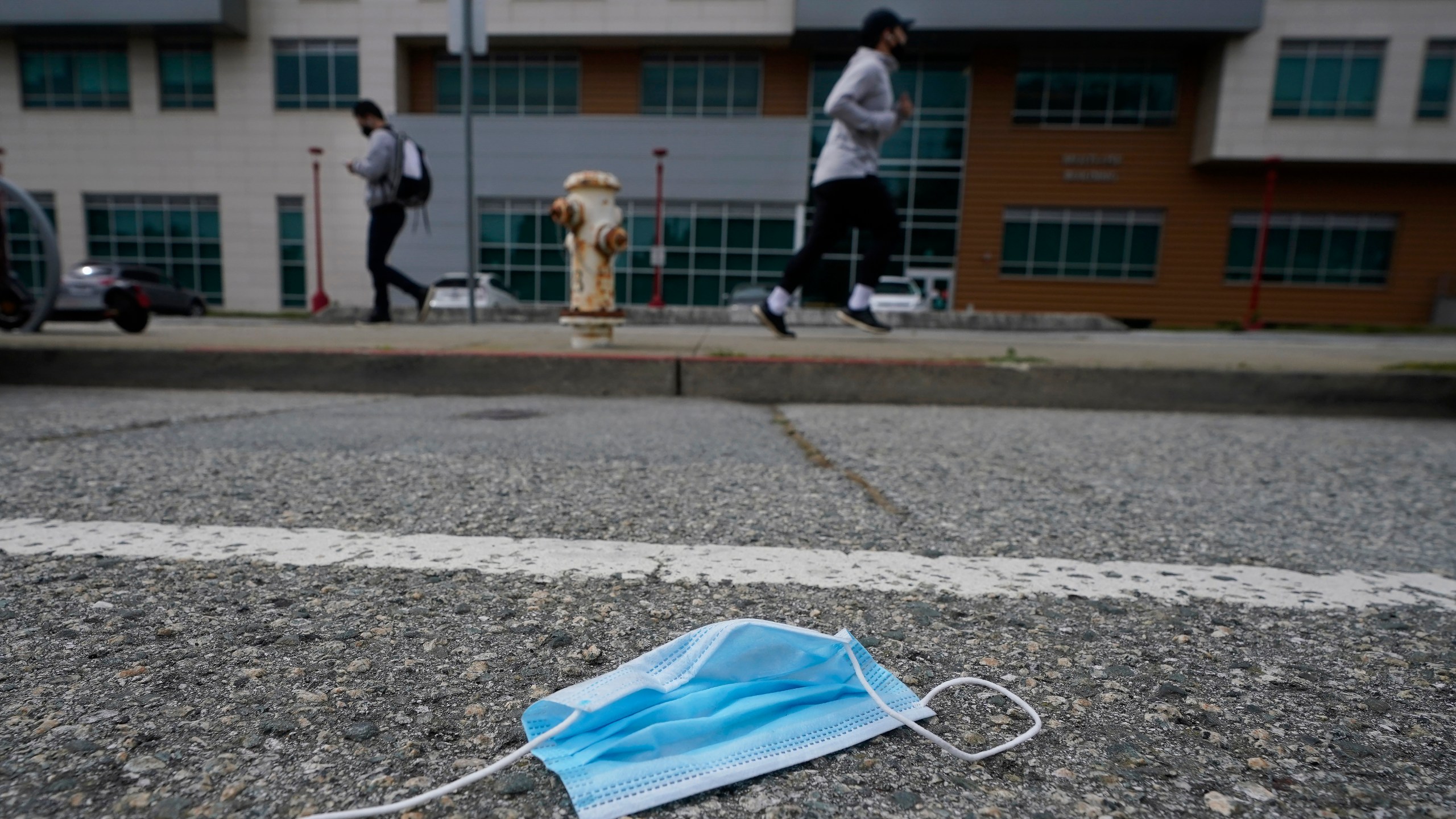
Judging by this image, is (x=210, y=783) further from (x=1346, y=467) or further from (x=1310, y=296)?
(x=1310, y=296)

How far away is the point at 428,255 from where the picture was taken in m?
24.9

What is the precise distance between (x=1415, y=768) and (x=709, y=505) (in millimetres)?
1465

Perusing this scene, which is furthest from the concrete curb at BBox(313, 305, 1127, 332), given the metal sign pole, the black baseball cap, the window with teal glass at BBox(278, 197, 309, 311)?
the window with teal glass at BBox(278, 197, 309, 311)

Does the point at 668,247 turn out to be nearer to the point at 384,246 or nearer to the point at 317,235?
the point at 317,235

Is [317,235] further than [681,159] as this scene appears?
No

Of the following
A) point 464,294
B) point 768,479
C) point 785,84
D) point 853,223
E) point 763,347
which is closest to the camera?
point 768,479

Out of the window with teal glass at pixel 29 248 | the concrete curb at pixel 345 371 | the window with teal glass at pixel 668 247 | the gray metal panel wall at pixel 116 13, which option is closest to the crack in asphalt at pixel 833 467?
the concrete curb at pixel 345 371

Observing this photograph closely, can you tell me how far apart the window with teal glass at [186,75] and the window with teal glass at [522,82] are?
7231 millimetres

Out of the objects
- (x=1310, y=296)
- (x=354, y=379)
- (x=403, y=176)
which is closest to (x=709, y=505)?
(x=354, y=379)

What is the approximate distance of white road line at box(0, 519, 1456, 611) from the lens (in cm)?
153

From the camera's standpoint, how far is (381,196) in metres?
6.77

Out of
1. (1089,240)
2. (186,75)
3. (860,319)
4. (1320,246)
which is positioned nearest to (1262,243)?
(1320,246)

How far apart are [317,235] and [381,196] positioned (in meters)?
19.9

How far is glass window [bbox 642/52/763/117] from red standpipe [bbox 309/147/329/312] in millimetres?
10040
